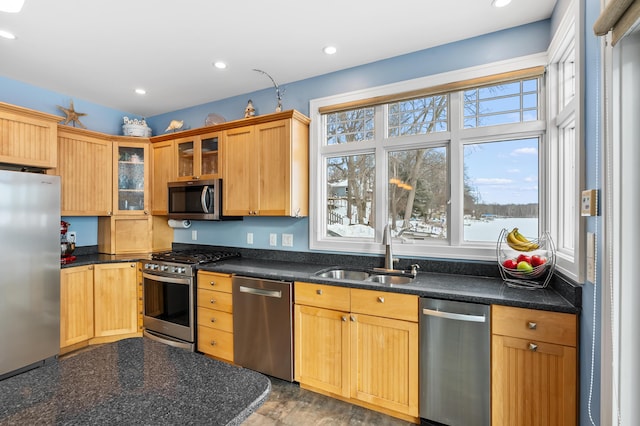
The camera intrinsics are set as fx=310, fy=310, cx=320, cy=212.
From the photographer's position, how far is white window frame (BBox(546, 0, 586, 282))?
4.94 ft

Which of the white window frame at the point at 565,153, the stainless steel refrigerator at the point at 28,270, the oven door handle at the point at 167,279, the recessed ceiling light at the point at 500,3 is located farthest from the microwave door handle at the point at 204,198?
the white window frame at the point at 565,153

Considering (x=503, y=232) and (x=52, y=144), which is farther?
(x=52, y=144)

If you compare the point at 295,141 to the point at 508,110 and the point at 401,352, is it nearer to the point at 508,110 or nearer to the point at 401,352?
the point at 508,110

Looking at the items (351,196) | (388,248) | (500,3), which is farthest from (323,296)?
(500,3)

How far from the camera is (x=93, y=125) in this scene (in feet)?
11.8

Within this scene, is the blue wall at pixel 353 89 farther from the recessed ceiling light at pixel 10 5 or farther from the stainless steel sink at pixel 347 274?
the recessed ceiling light at pixel 10 5

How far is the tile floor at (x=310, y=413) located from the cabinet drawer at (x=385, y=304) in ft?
2.28

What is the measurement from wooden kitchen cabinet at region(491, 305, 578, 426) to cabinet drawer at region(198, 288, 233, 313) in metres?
1.97

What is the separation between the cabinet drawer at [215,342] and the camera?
8.71ft

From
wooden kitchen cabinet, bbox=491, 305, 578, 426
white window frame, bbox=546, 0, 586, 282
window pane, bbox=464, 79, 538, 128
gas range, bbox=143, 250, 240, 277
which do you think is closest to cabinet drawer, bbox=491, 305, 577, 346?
wooden kitchen cabinet, bbox=491, 305, 578, 426

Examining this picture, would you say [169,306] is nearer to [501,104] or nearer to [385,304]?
[385,304]

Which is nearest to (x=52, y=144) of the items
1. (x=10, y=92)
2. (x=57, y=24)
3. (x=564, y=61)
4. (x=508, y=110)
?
(x=10, y=92)

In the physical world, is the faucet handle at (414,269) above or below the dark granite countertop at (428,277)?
above

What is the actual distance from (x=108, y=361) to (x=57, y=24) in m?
2.37
